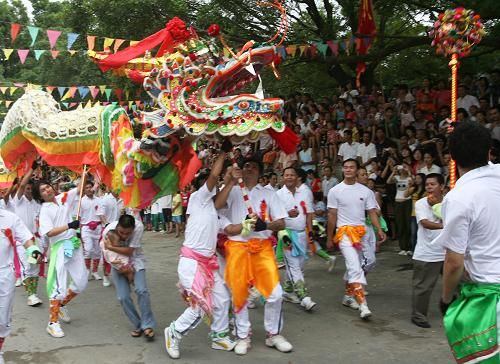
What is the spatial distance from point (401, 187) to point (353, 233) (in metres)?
3.64

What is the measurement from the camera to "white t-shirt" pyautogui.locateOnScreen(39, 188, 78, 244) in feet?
21.8

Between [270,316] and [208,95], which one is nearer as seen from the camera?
[208,95]

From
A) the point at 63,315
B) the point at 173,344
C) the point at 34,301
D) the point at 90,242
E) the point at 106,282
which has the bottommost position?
the point at 106,282

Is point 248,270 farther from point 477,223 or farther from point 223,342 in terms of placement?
point 477,223

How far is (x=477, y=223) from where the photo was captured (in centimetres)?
302

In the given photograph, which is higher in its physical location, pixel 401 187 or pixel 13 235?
pixel 13 235

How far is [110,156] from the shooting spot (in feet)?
20.0

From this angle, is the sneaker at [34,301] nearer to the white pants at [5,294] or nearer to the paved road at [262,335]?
the paved road at [262,335]

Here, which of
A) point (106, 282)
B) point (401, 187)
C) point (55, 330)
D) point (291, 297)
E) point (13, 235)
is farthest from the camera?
point (401, 187)

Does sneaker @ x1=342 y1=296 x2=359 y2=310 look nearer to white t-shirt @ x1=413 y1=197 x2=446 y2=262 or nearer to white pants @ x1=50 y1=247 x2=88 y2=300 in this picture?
white t-shirt @ x1=413 y1=197 x2=446 y2=262

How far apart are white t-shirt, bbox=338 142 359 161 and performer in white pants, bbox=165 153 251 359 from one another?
6.45 metres

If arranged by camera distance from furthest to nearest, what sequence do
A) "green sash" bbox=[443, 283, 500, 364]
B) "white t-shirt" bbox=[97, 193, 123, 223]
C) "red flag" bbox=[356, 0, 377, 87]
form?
1. "red flag" bbox=[356, 0, 377, 87]
2. "white t-shirt" bbox=[97, 193, 123, 223]
3. "green sash" bbox=[443, 283, 500, 364]

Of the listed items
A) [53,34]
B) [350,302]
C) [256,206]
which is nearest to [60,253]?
[256,206]

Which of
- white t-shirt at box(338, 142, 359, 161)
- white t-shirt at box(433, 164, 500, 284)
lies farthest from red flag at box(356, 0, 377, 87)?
white t-shirt at box(433, 164, 500, 284)
